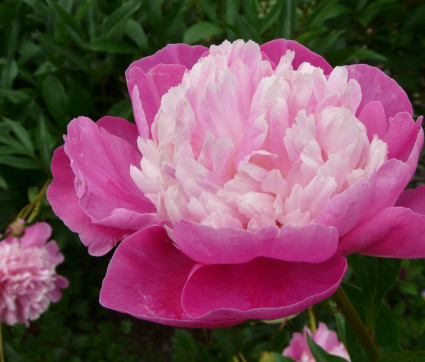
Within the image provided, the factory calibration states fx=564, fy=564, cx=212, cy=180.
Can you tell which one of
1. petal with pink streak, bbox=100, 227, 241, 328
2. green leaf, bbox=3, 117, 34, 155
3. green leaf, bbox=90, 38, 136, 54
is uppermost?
petal with pink streak, bbox=100, 227, 241, 328

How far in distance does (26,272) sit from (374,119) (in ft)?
3.01

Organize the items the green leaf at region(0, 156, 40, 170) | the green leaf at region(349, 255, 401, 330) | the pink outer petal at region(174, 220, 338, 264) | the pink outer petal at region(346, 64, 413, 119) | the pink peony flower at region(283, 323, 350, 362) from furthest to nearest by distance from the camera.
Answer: the green leaf at region(0, 156, 40, 170) < the pink peony flower at region(283, 323, 350, 362) < the green leaf at region(349, 255, 401, 330) < the pink outer petal at region(346, 64, 413, 119) < the pink outer petal at region(174, 220, 338, 264)

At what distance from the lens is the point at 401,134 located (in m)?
0.45

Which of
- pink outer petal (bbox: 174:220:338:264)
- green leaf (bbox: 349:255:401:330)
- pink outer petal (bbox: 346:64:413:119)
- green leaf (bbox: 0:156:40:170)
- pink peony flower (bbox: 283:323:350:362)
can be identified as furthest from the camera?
green leaf (bbox: 0:156:40:170)

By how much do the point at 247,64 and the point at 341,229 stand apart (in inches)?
6.2

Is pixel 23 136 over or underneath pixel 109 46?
underneath

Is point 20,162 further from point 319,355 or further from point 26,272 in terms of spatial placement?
point 319,355

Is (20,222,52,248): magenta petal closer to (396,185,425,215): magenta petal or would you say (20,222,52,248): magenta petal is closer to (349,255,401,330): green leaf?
(349,255,401,330): green leaf

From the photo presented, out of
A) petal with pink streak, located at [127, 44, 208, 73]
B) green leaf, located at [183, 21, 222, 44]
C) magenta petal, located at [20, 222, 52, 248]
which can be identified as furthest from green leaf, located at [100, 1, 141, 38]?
petal with pink streak, located at [127, 44, 208, 73]

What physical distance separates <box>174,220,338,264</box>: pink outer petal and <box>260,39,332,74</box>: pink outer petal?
0.67ft

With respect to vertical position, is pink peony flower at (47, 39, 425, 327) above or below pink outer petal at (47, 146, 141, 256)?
above

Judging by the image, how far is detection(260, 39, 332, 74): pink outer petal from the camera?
0.53 meters

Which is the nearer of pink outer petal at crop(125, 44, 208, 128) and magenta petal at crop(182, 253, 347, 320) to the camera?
magenta petal at crop(182, 253, 347, 320)

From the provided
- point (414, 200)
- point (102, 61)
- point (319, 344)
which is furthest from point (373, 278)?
point (102, 61)
